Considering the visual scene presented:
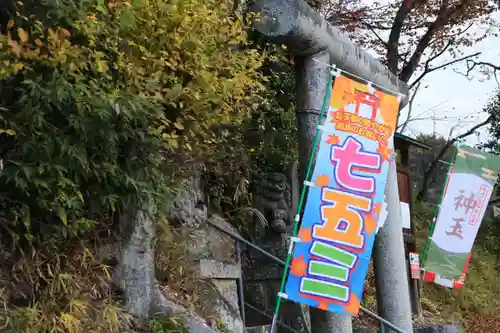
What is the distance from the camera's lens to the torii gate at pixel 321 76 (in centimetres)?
534

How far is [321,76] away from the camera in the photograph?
565 centimetres

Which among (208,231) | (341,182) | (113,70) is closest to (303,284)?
(341,182)

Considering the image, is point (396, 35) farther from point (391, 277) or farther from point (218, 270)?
point (218, 270)

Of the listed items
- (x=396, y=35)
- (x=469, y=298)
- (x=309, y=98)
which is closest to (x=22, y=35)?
(x=309, y=98)

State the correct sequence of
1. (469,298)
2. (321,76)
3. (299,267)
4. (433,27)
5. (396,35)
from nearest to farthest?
(299,267) < (321,76) < (469,298) < (396,35) < (433,27)

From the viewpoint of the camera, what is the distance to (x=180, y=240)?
211 inches

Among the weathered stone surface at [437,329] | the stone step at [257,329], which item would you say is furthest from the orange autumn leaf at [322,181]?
the weathered stone surface at [437,329]

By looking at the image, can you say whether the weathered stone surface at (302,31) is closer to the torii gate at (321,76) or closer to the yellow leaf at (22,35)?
the torii gate at (321,76)

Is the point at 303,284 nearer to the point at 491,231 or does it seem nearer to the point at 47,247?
the point at 47,247

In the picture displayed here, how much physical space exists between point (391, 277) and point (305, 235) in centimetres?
201

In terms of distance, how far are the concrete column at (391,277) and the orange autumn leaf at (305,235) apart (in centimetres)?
193

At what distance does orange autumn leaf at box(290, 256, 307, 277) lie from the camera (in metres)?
4.85

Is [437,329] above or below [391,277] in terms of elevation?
below

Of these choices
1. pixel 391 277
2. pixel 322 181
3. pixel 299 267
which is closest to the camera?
Answer: pixel 299 267
